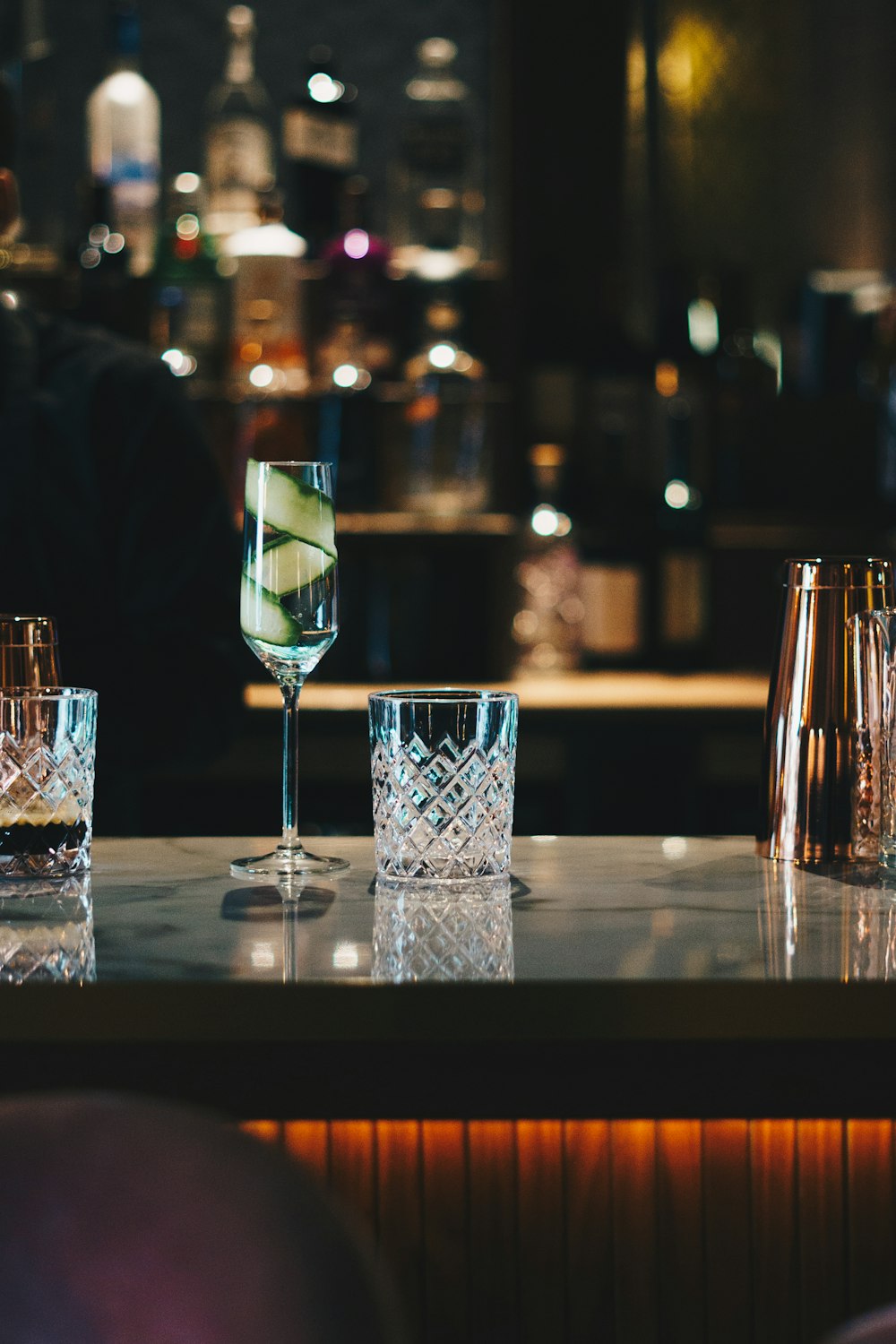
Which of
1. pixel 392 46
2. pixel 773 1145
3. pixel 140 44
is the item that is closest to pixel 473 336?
pixel 392 46

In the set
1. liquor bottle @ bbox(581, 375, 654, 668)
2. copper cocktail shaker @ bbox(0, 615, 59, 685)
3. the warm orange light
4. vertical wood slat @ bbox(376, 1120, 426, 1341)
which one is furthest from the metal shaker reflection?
the warm orange light

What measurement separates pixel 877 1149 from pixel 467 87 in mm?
2482

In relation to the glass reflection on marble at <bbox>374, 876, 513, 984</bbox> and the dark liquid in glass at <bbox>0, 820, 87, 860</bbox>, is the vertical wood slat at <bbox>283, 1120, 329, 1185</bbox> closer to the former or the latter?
the glass reflection on marble at <bbox>374, 876, 513, 984</bbox>

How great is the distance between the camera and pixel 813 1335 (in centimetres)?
94

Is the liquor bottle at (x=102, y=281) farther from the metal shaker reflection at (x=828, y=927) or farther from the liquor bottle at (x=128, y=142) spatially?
the metal shaker reflection at (x=828, y=927)

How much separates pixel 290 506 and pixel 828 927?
410 mm

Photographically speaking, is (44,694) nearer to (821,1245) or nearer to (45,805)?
(45,805)

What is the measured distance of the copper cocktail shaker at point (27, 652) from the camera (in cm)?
105

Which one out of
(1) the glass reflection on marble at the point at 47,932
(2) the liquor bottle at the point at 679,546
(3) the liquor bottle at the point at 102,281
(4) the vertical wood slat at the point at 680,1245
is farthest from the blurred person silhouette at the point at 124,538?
(2) the liquor bottle at the point at 679,546

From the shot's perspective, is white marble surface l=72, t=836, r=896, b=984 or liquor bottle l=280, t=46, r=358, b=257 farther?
liquor bottle l=280, t=46, r=358, b=257

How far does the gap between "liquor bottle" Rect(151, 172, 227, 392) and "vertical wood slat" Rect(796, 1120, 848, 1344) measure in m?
2.11

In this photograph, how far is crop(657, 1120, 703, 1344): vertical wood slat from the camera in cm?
93

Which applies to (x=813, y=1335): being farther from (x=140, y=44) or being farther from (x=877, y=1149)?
(x=140, y=44)

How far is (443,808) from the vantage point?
0.97m
